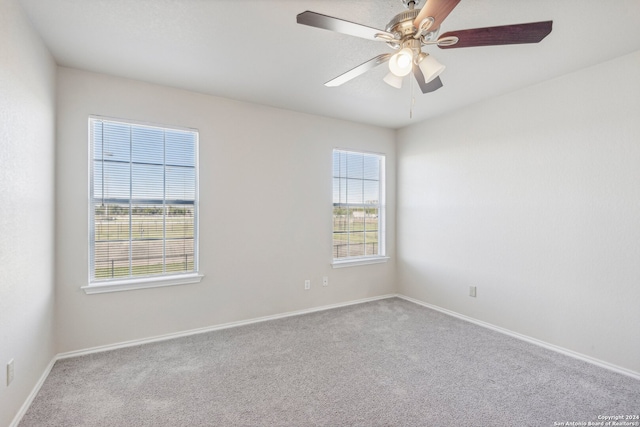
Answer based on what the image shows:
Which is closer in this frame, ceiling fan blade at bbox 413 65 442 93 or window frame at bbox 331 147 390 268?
ceiling fan blade at bbox 413 65 442 93

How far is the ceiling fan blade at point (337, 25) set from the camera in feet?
4.51

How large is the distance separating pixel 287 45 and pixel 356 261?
2.87 metres

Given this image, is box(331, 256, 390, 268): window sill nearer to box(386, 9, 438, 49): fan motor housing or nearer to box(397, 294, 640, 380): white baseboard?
box(397, 294, 640, 380): white baseboard

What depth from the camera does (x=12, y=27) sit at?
179 cm

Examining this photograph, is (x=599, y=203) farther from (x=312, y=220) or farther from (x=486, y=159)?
(x=312, y=220)

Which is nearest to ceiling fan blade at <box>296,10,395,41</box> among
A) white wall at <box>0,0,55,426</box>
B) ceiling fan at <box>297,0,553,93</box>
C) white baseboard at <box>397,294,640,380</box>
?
ceiling fan at <box>297,0,553,93</box>

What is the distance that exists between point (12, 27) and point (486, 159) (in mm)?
4075

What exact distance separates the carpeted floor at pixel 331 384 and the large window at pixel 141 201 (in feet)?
2.61

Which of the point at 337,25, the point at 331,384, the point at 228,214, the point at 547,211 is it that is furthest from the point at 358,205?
the point at 337,25

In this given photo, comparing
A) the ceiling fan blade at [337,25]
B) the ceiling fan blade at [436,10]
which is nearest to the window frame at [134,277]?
the ceiling fan blade at [337,25]

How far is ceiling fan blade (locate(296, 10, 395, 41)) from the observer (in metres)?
1.37

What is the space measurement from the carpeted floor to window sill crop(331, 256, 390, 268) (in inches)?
43.8

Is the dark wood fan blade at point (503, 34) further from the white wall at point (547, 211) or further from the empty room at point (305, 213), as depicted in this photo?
the white wall at point (547, 211)

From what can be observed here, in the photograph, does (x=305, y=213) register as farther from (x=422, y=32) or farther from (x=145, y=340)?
(x=422, y=32)
